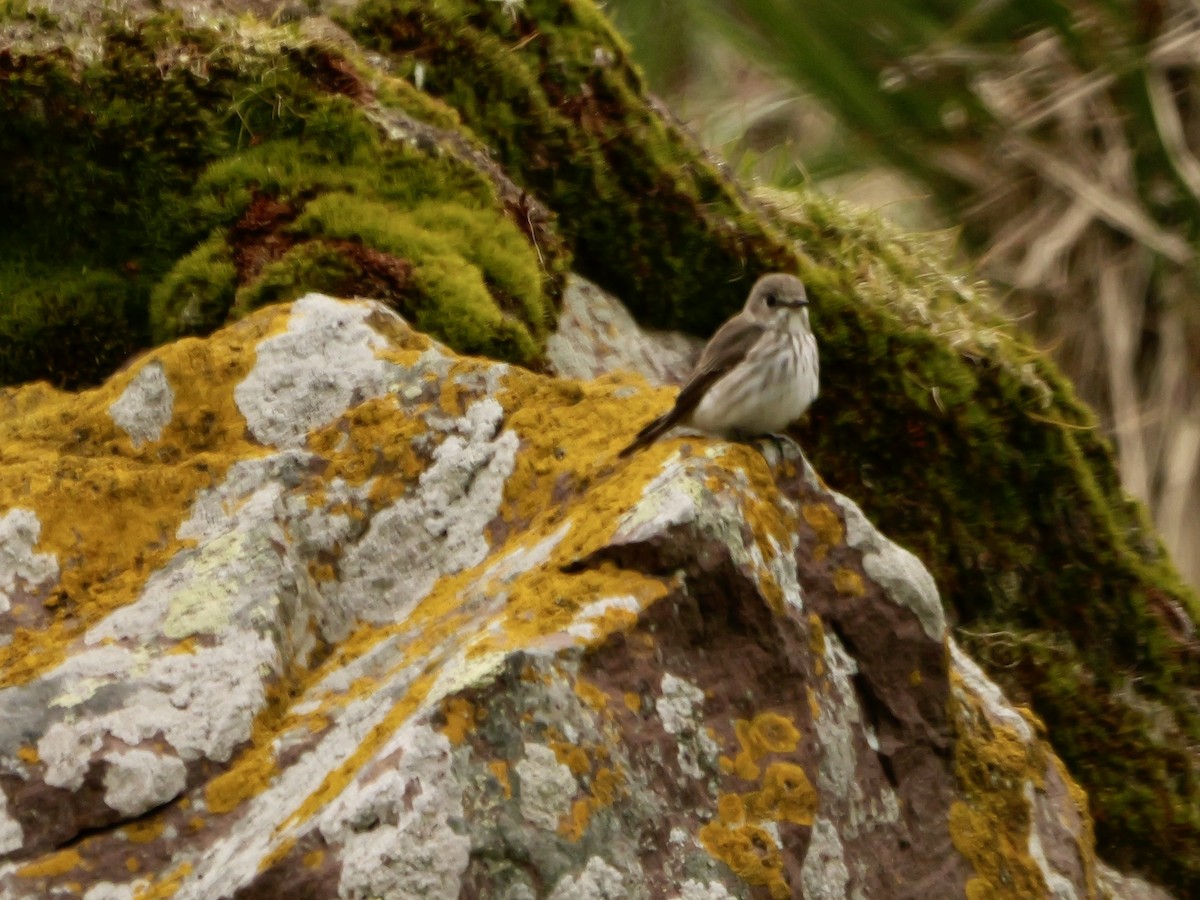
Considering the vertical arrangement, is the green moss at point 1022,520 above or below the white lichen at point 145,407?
above

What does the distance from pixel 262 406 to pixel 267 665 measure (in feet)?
3.54

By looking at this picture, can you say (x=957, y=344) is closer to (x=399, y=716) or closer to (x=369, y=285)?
(x=369, y=285)

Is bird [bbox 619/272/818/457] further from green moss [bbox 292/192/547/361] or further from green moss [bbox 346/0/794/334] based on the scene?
green moss [bbox 346/0/794/334]

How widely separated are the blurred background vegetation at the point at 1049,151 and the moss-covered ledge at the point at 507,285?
330cm

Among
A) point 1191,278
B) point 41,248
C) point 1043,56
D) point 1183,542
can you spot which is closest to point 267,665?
point 41,248

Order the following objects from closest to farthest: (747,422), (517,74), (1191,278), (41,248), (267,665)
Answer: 1. (267,665)
2. (747,422)
3. (41,248)
4. (517,74)
5. (1191,278)

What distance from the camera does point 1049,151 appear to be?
10.6 metres

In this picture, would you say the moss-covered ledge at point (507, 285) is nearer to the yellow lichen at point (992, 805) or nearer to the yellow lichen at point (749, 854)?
the yellow lichen at point (992, 805)

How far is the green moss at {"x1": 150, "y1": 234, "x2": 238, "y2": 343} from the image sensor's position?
5.42 m

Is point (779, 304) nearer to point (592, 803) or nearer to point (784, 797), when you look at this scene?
point (784, 797)

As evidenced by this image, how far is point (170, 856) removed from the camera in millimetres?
3369

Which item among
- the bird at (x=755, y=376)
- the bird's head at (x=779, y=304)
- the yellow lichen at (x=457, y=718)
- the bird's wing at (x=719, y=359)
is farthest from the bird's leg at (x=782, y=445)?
the yellow lichen at (x=457, y=718)

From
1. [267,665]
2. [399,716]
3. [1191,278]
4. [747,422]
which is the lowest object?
[267,665]

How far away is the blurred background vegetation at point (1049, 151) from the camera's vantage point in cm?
983
